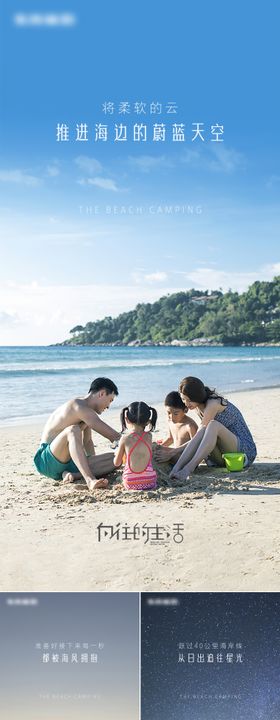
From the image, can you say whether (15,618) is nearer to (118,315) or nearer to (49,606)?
(49,606)

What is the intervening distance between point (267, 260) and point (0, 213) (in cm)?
99

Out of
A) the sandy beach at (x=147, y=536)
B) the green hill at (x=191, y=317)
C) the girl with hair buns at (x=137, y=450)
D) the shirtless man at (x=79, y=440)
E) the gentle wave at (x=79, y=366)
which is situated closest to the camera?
the sandy beach at (x=147, y=536)

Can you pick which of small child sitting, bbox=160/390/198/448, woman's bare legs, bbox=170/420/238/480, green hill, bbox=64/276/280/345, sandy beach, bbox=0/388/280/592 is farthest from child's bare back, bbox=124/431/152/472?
green hill, bbox=64/276/280/345

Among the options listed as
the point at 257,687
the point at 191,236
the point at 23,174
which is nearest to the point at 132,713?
the point at 257,687

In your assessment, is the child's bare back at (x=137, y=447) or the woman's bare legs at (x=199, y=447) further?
the woman's bare legs at (x=199, y=447)

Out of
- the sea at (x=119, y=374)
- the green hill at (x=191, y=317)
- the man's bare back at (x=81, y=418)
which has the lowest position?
the sea at (x=119, y=374)

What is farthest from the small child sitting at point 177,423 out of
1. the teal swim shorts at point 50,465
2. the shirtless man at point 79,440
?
the teal swim shorts at point 50,465

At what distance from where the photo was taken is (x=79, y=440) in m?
3.13

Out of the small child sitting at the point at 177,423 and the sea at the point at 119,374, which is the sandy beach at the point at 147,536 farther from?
the sea at the point at 119,374

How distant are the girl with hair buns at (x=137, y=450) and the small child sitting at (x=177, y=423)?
37cm

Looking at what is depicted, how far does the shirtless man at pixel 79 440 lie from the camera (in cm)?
313

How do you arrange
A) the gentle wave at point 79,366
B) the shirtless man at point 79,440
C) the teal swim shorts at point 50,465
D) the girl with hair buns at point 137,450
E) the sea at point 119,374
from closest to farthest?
the girl with hair buns at point 137,450, the shirtless man at point 79,440, the teal swim shorts at point 50,465, the sea at point 119,374, the gentle wave at point 79,366

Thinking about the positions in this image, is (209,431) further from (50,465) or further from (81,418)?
(50,465)

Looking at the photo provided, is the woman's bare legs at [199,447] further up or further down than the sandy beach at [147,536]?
further up
